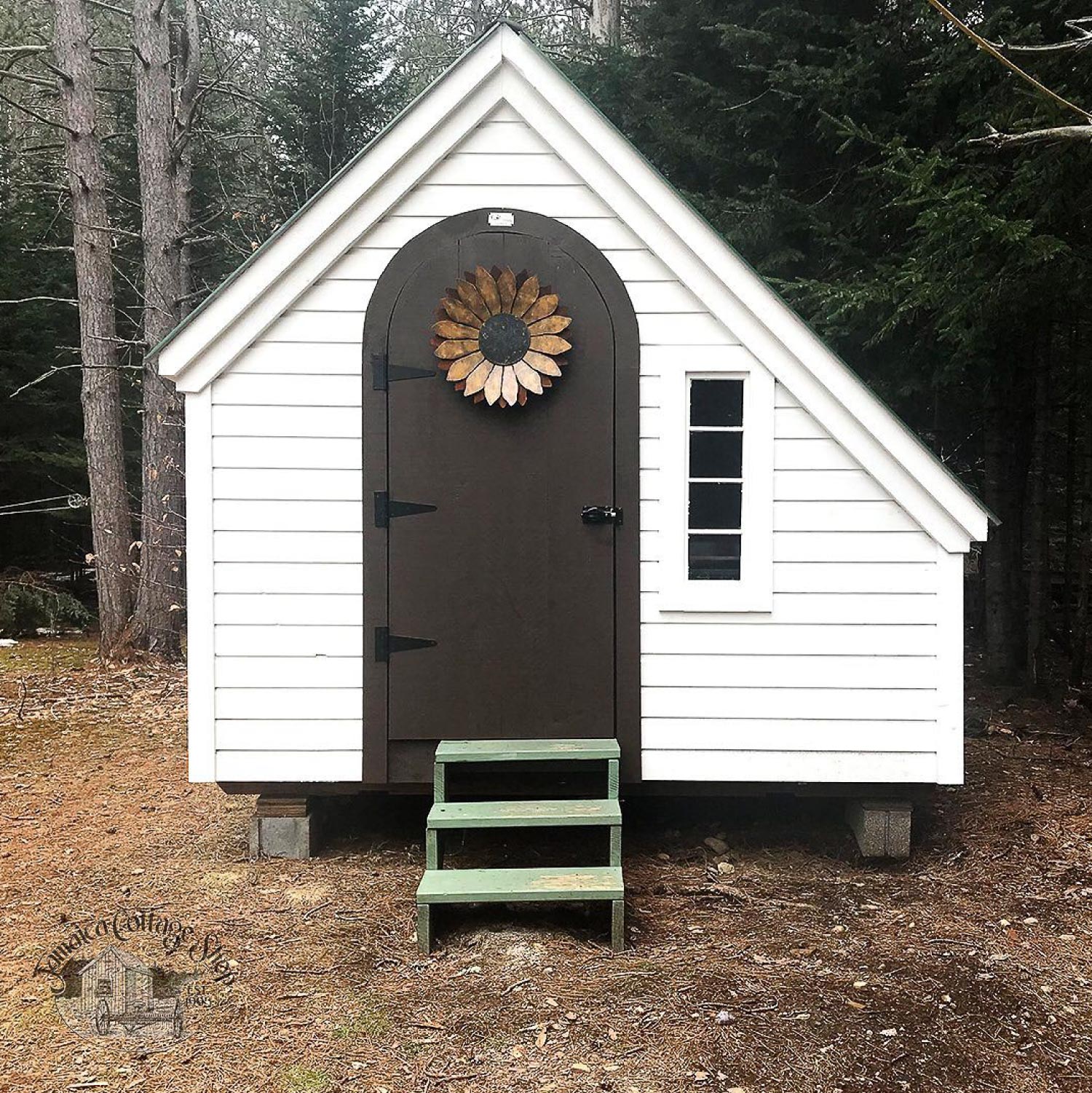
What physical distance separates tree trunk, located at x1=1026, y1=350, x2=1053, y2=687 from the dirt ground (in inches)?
83.5

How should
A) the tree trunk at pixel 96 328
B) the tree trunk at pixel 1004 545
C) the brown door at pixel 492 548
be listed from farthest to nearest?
1. the tree trunk at pixel 96 328
2. the tree trunk at pixel 1004 545
3. the brown door at pixel 492 548

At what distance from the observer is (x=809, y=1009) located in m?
3.61

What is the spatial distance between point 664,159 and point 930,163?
3.97 meters

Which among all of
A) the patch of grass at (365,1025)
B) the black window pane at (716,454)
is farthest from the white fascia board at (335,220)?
the patch of grass at (365,1025)

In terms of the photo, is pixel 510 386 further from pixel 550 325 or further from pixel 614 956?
pixel 614 956

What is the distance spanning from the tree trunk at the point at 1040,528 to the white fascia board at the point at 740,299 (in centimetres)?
392

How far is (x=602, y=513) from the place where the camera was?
4.94 metres

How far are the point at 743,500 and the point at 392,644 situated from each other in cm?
191

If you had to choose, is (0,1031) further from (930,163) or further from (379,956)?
(930,163)

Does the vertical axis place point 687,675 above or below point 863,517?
below

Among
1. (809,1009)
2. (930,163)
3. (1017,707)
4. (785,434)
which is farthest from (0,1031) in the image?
(1017,707)

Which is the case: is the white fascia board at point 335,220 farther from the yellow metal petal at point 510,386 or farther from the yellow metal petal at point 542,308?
the yellow metal petal at point 510,386

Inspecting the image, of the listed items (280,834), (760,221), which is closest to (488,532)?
(280,834)

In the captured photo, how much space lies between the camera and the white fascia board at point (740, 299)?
4734mm
